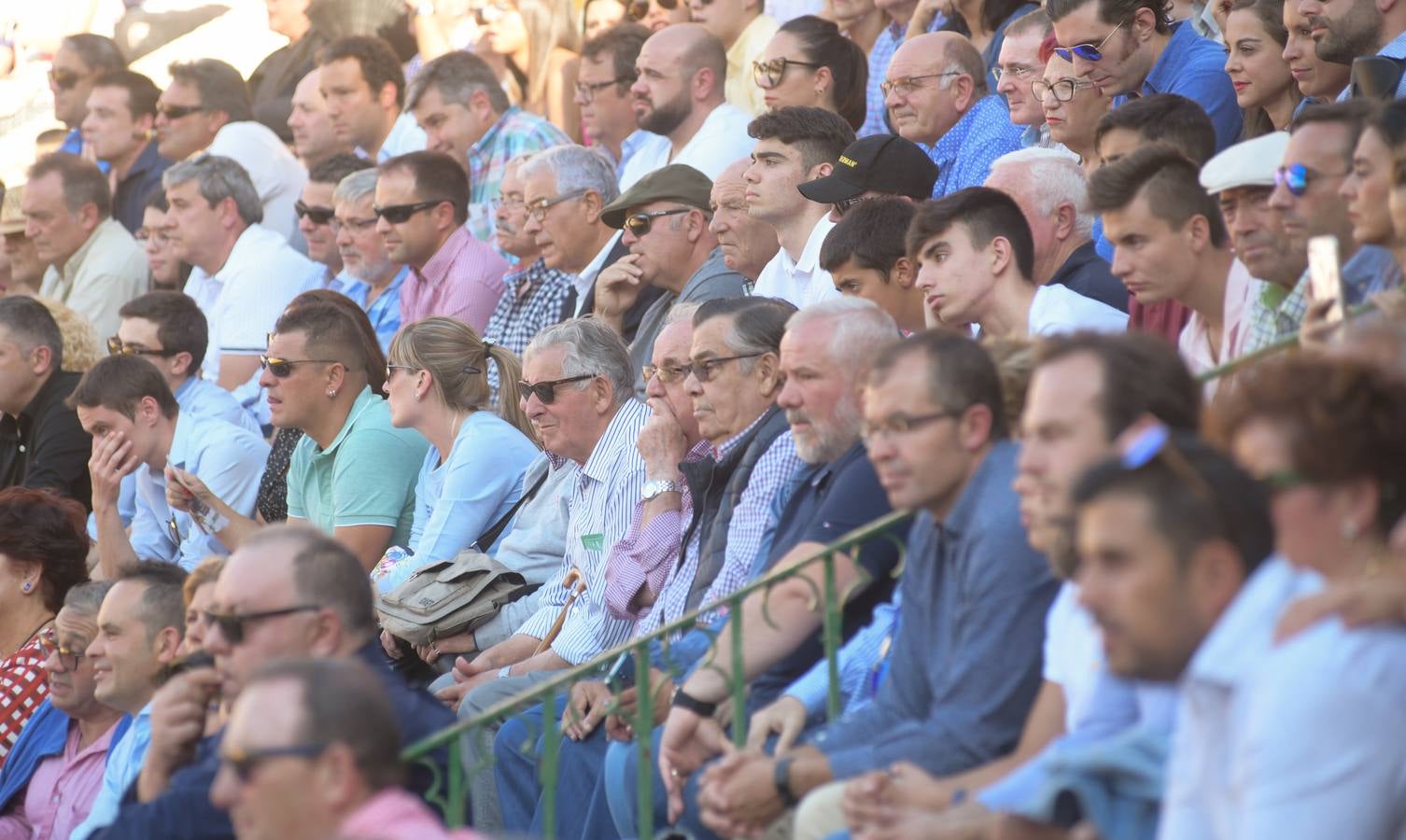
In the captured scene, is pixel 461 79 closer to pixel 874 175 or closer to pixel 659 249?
pixel 659 249

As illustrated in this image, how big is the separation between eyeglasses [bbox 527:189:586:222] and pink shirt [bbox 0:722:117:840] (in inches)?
140

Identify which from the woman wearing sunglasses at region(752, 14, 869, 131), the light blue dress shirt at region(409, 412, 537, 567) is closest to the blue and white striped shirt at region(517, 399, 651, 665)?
the light blue dress shirt at region(409, 412, 537, 567)

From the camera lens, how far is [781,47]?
9.80m

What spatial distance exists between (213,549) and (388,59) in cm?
516

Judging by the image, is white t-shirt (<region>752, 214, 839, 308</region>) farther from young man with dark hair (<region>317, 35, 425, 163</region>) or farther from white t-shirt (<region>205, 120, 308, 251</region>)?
white t-shirt (<region>205, 120, 308, 251</region>)

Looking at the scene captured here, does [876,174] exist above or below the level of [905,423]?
below

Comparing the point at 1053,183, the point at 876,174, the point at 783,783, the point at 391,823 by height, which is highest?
the point at 391,823

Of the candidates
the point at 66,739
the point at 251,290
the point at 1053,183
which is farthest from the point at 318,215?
the point at 1053,183

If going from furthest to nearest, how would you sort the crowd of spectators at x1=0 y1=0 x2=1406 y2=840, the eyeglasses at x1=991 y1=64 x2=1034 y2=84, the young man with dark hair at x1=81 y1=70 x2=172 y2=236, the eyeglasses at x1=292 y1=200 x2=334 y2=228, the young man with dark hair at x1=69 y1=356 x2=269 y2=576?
the young man with dark hair at x1=81 y1=70 x2=172 y2=236 < the eyeglasses at x1=292 y1=200 x2=334 y2=228 < the young man with dark hair at x1=69 y1=356 x2=269 y2=576 < the eyeglasses at x1=991 y1=64 x2=1034 y2=84 < the crowd of spectators at x1=0 y1=0 x2=1406 y2=840

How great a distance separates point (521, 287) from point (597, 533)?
293 cm

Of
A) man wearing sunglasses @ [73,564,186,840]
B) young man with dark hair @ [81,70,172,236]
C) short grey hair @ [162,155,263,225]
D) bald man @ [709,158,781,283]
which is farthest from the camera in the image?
young man with dark hair @ [81,70,172,236]

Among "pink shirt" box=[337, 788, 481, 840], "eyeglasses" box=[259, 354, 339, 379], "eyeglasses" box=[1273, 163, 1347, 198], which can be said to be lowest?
"eyeglasses" box=[259, 354, 339, 379]

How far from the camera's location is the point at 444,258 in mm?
10523

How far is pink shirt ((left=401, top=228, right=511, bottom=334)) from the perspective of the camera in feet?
33.9
